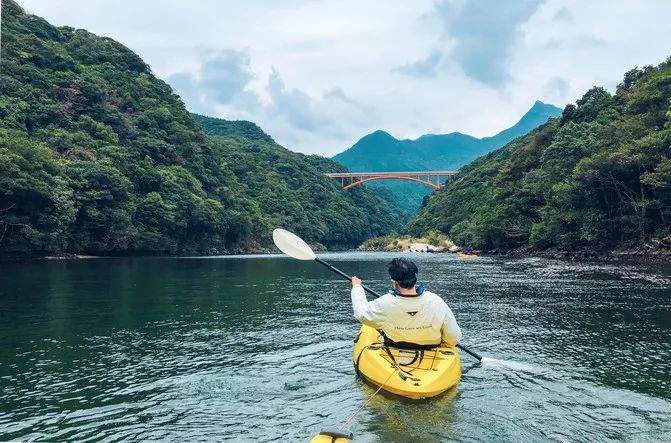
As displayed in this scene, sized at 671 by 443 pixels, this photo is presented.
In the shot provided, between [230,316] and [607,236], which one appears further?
[607,236]

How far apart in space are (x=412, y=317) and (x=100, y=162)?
154 feet

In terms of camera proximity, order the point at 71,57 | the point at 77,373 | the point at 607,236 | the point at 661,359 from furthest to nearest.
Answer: the point at 71,57 < the point at 607,236 < the point at 661,359 < the point at 77,373

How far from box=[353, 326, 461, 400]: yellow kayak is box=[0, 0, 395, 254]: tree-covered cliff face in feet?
119

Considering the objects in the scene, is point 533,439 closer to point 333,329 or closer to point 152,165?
point 333,329

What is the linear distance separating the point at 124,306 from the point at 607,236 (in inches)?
1512

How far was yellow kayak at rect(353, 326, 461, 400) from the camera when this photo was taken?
626cm

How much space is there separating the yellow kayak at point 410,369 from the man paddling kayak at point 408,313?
0.18m

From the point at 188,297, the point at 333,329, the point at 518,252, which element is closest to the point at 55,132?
the point at 188,297

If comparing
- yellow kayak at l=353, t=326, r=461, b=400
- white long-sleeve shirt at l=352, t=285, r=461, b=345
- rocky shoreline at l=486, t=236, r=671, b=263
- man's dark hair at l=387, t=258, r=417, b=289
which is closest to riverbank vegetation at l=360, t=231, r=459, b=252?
rocky shoreline at l=486, t=236, r=671, b=263

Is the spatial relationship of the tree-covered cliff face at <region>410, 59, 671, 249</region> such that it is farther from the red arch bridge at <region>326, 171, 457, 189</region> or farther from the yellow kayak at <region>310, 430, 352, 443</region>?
the red arch bridge at <region>326, 171, 457, 189</region>

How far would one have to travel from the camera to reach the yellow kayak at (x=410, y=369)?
626 centimetres

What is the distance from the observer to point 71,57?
65312mm

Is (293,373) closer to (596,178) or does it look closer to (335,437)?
(335,437)

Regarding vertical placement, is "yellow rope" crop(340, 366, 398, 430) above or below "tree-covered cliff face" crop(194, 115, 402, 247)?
below
